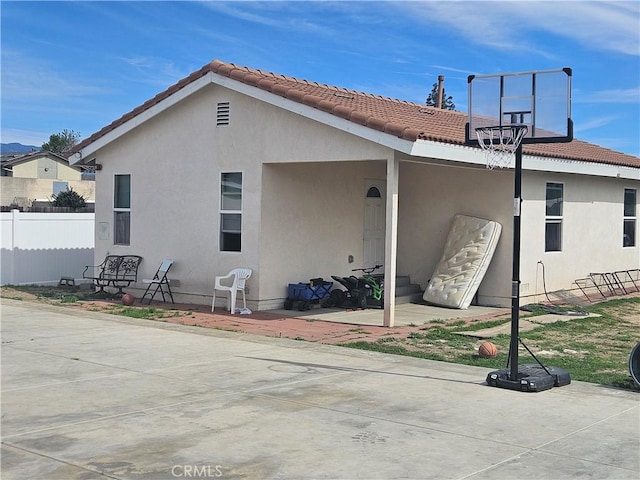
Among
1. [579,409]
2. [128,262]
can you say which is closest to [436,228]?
[128,262]

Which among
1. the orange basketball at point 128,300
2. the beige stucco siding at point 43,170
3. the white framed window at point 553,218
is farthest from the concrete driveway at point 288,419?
the beige stucco siding at point 43,170

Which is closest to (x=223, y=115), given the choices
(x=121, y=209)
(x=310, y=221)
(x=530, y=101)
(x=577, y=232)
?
(x=310, y=221)

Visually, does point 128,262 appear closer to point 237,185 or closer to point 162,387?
point 237,185

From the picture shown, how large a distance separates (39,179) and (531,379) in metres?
53.0

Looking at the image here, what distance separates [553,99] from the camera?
8953 mm

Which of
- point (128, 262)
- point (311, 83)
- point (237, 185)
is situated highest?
point (311, 83)

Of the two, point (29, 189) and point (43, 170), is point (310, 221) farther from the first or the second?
point (43, 170)

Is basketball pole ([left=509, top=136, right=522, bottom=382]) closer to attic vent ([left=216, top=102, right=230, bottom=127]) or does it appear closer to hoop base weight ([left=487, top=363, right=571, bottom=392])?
hoop base weight ([left=487, top=363, right=571, bottom=392])

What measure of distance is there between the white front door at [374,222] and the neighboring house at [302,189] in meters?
0.05

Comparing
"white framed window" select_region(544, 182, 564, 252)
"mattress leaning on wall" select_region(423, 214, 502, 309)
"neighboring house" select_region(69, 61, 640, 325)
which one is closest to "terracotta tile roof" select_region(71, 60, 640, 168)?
"neighboring house" select_region(69, 61, 640, 325)

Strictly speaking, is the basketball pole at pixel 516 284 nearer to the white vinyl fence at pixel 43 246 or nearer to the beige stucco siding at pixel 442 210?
the beige stucco siding at pixel 442 210

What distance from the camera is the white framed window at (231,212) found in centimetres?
1551

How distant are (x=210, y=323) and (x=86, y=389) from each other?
17.6 feet

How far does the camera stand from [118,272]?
1775 cm
